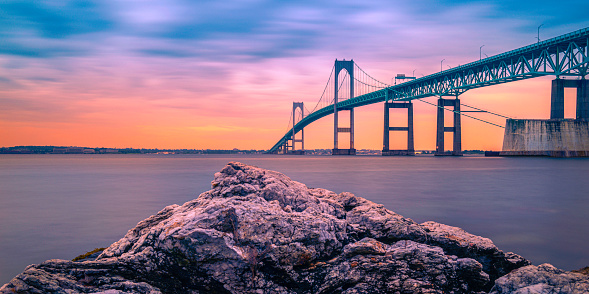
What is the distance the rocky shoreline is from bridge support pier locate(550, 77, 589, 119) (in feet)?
168

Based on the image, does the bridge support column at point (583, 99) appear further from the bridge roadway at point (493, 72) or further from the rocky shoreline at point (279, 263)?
the rocky shoreline at point (279, 263)

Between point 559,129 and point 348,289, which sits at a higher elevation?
point 559,129

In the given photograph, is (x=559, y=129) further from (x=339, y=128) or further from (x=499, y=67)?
(x=339, y=128)

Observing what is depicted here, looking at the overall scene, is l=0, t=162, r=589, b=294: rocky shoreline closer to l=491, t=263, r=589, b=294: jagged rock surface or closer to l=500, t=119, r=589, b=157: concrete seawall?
l=491, t=263, r=589, b=294: jagged rock surface

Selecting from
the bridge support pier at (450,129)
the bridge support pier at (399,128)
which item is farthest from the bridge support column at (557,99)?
the bridge support pier at (399,128)

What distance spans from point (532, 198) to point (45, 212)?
1855cm

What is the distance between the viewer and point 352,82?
8462 cm

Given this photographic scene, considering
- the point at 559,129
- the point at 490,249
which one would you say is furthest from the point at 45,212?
the point at 559,129

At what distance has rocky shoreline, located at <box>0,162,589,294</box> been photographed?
362cm

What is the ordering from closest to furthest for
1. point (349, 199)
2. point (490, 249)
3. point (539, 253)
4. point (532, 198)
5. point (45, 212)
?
1. point (490, 249)
2. point (349, 199)
3. point (539, 253)
4. point (45, 212)
5. point (532, 198)

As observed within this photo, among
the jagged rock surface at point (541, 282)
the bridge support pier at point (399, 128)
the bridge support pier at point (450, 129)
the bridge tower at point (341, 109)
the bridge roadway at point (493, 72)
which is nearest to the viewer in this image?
the jagged rock surface at point (541, 282)

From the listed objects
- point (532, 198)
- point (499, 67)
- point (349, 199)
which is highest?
point (499, 67)

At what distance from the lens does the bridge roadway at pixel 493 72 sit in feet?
149

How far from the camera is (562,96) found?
46.7 metres
